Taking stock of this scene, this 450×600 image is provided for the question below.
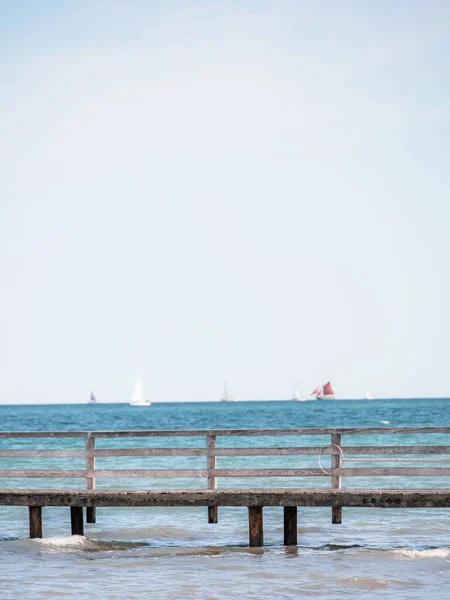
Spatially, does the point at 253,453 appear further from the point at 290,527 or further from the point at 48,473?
the point at 48,473

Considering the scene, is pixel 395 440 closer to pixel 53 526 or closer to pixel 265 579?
pixel 53 526

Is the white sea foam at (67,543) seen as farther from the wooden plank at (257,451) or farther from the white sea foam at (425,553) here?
the white sea foam at (425,553)

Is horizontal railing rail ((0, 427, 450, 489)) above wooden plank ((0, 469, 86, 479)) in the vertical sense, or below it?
above

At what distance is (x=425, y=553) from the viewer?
14.2 metres

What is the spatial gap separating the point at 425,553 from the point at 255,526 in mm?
2554

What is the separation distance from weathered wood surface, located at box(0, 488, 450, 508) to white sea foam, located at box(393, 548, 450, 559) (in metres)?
0.72

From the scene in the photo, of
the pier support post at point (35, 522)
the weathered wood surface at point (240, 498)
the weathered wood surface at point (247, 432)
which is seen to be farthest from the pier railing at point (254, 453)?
the pier support post at point (35, 522)

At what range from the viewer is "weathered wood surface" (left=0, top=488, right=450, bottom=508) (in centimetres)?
1406

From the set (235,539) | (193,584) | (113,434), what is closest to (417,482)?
(235,539)

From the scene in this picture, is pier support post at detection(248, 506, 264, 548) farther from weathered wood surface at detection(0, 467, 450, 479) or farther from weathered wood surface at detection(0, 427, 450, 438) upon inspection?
weathered wood surface at detection(0, 427, 450, 438)

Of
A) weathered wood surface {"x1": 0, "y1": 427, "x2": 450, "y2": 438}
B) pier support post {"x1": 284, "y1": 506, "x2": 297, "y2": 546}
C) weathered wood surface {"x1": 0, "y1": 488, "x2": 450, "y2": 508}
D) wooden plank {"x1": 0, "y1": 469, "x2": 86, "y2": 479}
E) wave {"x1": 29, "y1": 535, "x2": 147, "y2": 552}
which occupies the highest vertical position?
weathered wood surface {"x1": 0, "y1": 427, "x2": 450, "y2": 438}

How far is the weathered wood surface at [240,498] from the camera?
46.1ft

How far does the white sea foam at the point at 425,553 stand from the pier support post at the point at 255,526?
2.05m

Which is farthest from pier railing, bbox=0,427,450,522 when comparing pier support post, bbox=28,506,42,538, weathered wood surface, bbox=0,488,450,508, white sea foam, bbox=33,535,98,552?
white sea foam, bbox=33,535,98,552
